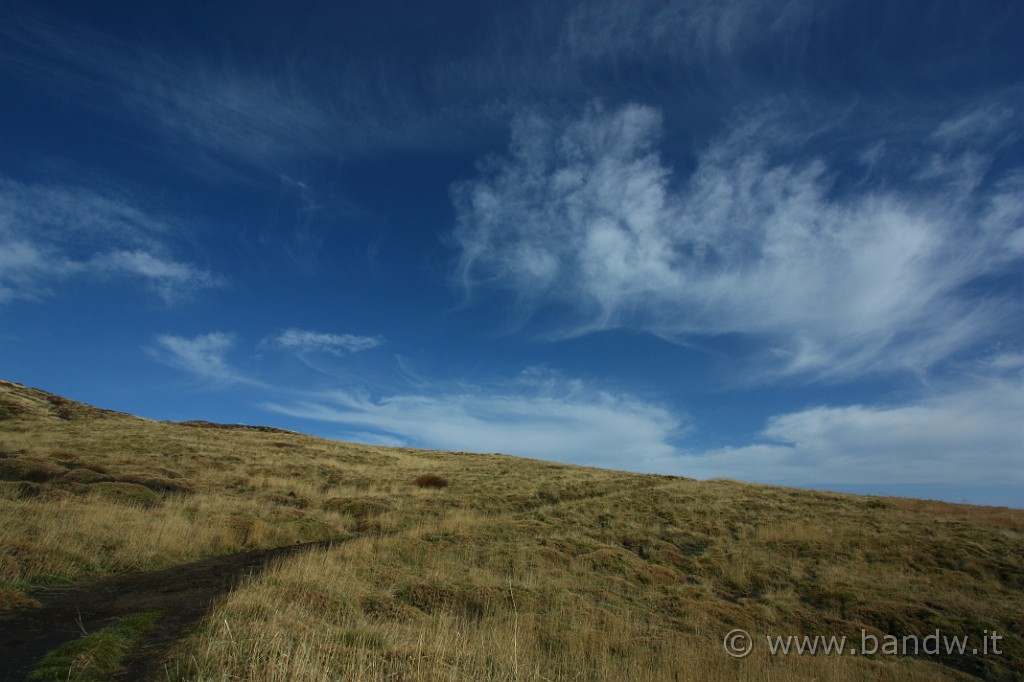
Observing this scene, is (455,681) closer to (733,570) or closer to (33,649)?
(33,649)

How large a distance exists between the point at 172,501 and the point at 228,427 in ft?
132

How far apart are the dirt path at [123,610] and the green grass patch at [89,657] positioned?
199 millimetres

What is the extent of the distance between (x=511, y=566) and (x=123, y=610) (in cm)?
1113

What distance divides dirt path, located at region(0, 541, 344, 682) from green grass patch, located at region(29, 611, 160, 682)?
0.65 ft

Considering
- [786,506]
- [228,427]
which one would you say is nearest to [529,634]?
[786,506]

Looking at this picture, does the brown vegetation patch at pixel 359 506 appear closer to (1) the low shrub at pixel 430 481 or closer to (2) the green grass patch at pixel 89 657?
(1) the low shrub at pixel 430 481

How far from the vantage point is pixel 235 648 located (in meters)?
6.84

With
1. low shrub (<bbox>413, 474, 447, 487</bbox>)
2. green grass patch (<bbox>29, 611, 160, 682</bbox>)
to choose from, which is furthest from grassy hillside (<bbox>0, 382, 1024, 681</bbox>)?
green grass patch (<bbox>29, 611, 160, 682</bbox>)

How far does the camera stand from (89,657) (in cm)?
668

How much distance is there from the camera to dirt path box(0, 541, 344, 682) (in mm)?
7133

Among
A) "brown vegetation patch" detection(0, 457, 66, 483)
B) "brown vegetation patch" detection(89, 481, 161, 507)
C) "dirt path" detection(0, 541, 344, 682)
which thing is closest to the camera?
"dirt path" detection(0, 541, 344, 682)

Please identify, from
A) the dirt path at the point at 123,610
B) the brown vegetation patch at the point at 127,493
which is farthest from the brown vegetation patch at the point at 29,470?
the dirt path at the point at 123,610

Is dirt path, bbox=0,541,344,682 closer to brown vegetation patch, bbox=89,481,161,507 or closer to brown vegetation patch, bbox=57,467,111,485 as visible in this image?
brown vegetation patch, bbox=89,481,161,507

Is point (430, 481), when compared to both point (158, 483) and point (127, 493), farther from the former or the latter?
point (127, 493)
